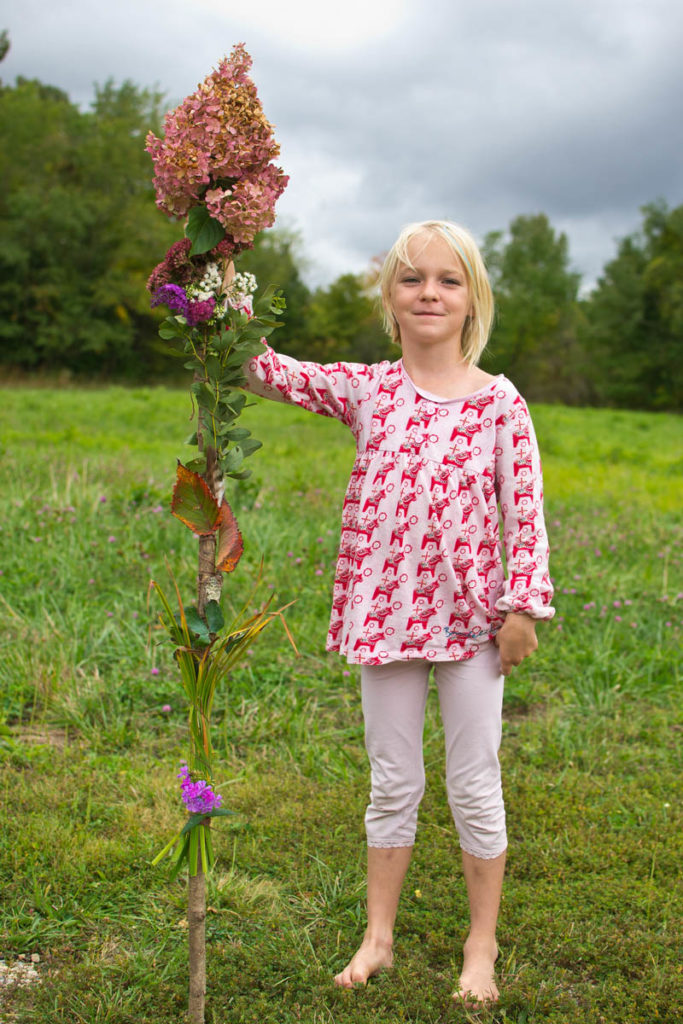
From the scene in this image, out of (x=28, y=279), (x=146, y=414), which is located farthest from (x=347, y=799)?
(x=28, y=279)

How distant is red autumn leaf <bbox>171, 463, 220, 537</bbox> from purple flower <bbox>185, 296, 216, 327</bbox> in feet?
1.00

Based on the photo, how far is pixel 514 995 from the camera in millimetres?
2201

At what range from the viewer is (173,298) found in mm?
1727

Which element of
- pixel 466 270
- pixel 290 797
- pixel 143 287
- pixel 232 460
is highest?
pixel 143 287

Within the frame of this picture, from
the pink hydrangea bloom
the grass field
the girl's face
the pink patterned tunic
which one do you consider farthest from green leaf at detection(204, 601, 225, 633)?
the grass field

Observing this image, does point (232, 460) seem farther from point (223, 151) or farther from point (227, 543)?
point (223, 151)

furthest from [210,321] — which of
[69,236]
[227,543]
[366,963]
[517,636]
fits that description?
[69,236]

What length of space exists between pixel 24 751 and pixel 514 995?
6.59ft

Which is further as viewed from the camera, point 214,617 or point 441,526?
point 441,526

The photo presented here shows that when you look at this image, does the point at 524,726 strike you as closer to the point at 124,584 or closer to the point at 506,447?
the point at 506,447

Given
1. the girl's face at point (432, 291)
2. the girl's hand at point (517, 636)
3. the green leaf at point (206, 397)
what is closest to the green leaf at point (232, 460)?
the green leaf at point (206, 397)

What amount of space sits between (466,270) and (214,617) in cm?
111

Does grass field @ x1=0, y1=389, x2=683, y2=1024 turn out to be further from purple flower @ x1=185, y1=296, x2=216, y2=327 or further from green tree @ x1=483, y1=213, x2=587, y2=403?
green tree @ x1=483, y1=213, x2=587, y2=403

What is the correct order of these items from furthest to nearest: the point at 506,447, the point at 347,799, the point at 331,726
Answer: the point at 331,726 < the point at 347,799 < the point at 506,447
